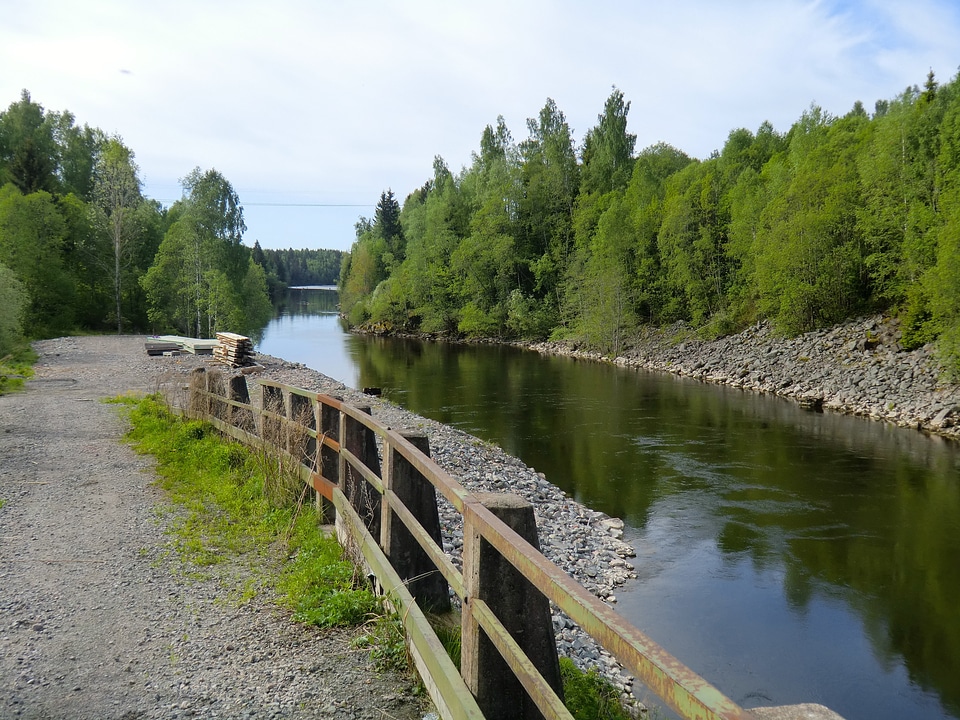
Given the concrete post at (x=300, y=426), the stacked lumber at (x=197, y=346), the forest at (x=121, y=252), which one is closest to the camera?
the concrete post at (x=300, y=426)

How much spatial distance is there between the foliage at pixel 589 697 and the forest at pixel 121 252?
49.9 metres

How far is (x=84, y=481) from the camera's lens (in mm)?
10438

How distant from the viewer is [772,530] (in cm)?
1459

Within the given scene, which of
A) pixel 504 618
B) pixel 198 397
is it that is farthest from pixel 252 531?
pixel 198 397

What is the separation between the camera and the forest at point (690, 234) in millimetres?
33969

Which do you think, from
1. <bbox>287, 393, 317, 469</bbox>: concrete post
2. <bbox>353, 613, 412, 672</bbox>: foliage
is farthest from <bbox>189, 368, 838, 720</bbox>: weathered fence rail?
<bbox>287, 393, 317, 469</bbox>: concrete post

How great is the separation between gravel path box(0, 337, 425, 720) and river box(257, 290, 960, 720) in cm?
600

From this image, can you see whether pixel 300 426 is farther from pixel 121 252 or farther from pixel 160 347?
pixel 121 252

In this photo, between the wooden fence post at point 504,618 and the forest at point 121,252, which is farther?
the forest at point 121,252

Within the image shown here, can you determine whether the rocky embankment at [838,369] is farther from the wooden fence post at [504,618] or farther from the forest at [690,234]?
the wooden fence post at [504,618]

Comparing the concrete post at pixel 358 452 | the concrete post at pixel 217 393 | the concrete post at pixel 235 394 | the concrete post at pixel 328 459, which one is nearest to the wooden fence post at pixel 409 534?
the concrete post at pixel 358 452

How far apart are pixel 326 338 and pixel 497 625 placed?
72.8 m

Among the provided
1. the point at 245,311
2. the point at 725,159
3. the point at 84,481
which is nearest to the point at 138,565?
the point at 84,481

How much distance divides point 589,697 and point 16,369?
27941mm
